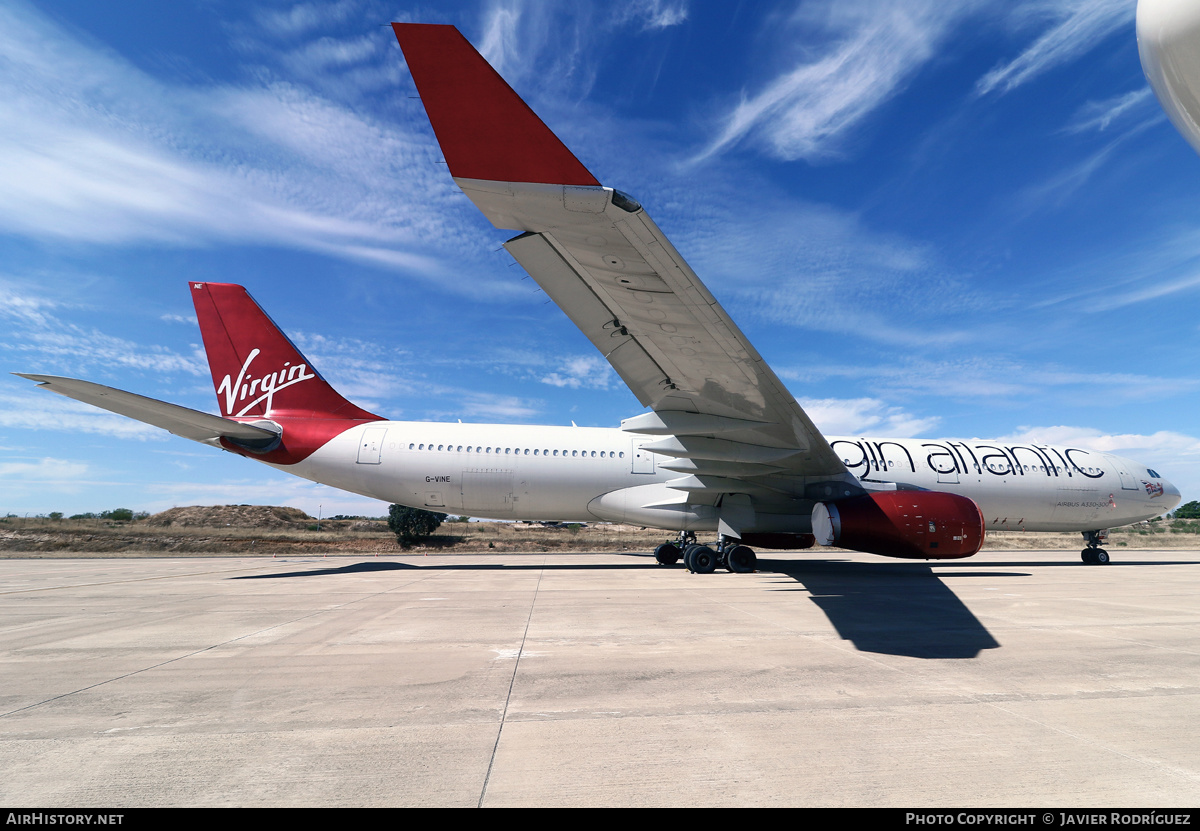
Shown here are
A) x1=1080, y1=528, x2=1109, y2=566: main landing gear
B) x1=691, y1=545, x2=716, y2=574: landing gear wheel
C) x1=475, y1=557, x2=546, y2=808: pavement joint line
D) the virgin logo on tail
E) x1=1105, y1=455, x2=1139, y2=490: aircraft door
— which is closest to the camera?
x1=475, y1=557, x2=546, y2=808: pavement joint line

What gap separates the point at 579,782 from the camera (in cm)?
259

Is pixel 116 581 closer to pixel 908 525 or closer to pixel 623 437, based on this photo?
pixel 623 437

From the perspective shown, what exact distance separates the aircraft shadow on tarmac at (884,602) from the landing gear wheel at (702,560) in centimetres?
65

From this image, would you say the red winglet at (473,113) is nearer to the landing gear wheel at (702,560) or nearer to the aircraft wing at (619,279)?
the aircraft wing at (619,279)

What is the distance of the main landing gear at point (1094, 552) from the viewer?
16734mm

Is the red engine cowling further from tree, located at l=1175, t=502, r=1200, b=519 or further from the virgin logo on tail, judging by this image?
tree, located at l=1175, t=502, r=1200, b=519

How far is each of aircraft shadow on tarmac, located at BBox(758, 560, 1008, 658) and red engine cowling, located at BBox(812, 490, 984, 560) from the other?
2.44 ft

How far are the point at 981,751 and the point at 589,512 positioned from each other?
12377 mm

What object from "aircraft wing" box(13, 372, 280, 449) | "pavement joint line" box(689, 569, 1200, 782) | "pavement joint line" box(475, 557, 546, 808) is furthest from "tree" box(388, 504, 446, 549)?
"pavement joint line" box(689, 569, 1200, 782)

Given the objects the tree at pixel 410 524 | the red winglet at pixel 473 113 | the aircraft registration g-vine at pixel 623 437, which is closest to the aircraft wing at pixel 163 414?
the aircraft registration g-vine at pixel 623 437

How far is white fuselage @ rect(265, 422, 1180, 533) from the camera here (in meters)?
14.7

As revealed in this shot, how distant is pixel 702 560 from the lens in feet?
41.3

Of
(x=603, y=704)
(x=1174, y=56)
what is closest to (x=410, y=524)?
(x=603, y=704)

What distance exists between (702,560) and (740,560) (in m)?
0.87
